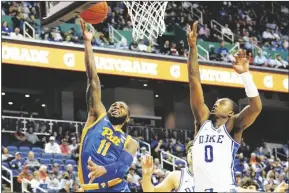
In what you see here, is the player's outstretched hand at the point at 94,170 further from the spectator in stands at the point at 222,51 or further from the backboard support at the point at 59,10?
the spectator in stands at the point at 222,51

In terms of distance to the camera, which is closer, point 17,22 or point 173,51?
point 17,22

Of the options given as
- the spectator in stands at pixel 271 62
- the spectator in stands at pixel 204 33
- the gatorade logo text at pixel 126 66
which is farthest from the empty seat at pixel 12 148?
the spectator in stands at pixel 271 62

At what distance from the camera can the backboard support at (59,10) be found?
7.20 meters

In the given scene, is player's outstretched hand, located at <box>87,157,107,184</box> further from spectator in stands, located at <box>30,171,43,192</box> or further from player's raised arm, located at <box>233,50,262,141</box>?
spectator in stands, located at <box>30,171,43,192</box>

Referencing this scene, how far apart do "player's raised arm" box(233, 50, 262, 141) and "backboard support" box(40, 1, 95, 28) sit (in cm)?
147

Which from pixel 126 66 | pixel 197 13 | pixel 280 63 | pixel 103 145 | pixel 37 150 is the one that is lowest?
pixel 103 145

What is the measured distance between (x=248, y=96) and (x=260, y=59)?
14.1 m

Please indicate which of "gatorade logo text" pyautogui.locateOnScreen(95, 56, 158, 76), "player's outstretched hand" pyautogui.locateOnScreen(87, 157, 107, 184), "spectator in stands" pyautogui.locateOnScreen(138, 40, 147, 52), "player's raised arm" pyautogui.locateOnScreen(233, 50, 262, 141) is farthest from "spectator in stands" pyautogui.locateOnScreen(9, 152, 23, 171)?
"player's raised arm" pyautogui.locateOnScreen(233, 50, 262, 141)

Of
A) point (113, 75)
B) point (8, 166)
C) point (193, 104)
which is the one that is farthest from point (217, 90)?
point (193, 104)

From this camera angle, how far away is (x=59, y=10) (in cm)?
756

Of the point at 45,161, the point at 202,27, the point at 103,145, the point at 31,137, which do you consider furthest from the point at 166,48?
the point at 103,145

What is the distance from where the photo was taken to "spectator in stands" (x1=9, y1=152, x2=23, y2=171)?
51.2ft

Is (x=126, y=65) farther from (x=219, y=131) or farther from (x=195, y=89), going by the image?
(x=219, y=131)

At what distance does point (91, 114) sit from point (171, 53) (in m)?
12.3
